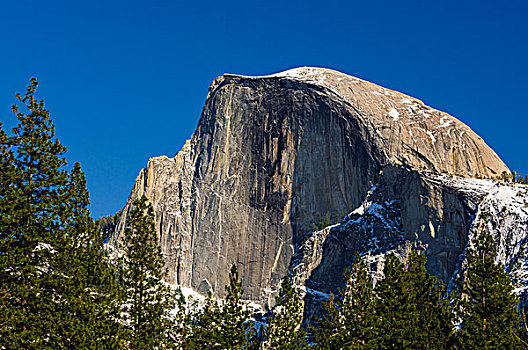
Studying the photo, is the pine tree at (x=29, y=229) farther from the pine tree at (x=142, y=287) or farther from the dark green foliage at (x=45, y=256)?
the pine tree at (x=142, y=287)

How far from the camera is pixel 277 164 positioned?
14888 cm

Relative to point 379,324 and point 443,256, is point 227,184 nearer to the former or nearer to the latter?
point 443,256

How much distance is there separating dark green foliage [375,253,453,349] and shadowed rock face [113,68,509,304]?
65.5m

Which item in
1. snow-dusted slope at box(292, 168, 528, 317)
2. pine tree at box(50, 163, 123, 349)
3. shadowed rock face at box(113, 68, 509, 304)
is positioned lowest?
pine tree at box(50, 163, 123, 349)

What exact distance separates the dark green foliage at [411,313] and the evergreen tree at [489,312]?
1483mm

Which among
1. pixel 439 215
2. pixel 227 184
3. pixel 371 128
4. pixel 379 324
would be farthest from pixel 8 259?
pixel 227 184

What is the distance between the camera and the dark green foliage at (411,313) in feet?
157

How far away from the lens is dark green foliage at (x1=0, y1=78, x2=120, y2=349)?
31.1 metres

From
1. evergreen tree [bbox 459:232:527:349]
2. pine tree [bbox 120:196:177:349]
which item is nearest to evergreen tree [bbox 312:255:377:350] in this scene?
evergreen tree [bbox 459:232:527:349]

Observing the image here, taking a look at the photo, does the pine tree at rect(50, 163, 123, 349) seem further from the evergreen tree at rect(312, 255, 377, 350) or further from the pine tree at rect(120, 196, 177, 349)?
the evergreen tree at rect(312, 255, 377, 350)

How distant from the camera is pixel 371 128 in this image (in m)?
134

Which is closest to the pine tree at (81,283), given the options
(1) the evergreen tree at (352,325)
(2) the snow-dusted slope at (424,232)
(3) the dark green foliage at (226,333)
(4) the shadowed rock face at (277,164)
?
(3) the dark green foliage at (226,333)

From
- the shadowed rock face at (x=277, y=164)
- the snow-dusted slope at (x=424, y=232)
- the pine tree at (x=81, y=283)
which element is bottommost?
the pine tree at (x=81, y=283)

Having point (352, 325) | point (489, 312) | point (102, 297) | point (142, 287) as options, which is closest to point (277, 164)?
point (352, 325)
